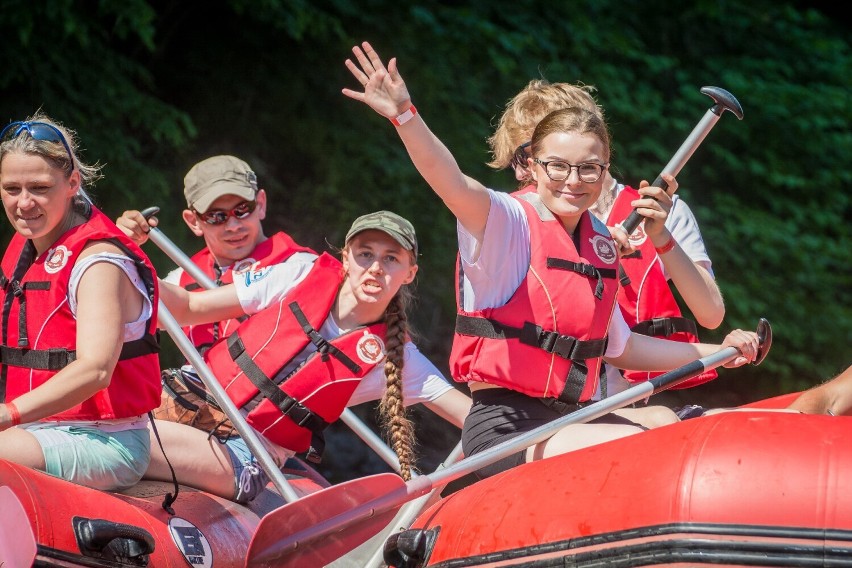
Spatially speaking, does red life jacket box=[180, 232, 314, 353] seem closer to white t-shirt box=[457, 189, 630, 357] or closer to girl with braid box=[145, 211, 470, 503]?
girl with braid box=[145, 211, 470, 503]

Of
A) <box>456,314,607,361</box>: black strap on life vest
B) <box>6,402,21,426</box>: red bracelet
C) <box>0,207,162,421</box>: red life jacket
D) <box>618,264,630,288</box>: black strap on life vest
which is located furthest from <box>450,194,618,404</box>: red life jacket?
<box>6,402,21,426</box>: red bracelet

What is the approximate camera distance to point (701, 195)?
9.15 m

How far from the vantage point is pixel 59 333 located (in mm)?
3344

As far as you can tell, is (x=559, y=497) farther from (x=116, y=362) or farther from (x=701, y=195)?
(x=701, y=195)

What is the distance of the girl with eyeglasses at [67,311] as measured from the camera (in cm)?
328

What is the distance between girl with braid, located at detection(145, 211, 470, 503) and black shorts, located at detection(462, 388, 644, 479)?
52 cm

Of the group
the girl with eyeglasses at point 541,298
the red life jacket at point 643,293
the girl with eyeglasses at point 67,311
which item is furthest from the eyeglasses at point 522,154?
the girl with eyeglasses at point 67,311

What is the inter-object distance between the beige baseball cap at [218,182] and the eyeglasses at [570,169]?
1.73 metres

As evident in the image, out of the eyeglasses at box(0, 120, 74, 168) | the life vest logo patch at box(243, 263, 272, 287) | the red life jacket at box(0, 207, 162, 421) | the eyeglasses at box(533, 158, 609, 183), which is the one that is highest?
the life vest logo patch at box(243, 263, 272, 287)

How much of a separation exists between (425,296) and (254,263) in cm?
331

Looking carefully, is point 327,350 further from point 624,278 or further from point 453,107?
point 453,107

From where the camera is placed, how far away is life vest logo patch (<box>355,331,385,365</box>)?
160 inches

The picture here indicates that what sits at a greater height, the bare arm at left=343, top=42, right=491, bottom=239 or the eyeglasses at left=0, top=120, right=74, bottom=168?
the eyeglasses at left=0, top=120, right=74, bottom=168

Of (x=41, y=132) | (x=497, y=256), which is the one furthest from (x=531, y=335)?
(x=41, y=132)
